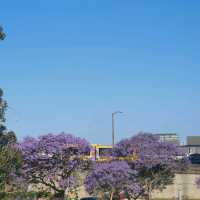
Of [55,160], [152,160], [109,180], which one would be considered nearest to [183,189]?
[152,160]

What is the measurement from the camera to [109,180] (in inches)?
1352

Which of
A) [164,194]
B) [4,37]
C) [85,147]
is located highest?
[4,37]

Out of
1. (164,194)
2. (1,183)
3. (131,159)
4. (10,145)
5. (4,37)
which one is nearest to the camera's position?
(1,183)

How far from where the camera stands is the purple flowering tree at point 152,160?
3962 centimetres

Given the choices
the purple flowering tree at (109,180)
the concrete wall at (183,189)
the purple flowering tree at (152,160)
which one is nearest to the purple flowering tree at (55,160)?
the purple flowering tree at (109,180)

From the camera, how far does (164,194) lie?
5156 cm

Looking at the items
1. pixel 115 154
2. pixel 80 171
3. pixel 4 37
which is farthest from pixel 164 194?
pixel 4 37

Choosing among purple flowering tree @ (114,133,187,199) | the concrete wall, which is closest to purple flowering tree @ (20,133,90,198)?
purple flowering tree @ (114,133,187,199)

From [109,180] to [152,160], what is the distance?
6040 mm

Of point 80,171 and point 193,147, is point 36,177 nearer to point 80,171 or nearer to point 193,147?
point 80,171

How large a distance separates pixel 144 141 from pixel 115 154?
2.55 meters

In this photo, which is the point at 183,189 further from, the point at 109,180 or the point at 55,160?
the point at 55,160

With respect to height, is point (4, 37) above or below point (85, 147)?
above

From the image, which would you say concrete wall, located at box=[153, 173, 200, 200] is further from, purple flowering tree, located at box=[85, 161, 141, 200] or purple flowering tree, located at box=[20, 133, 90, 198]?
purple flowering tree, located at box=[20, 133, 90, 198]
